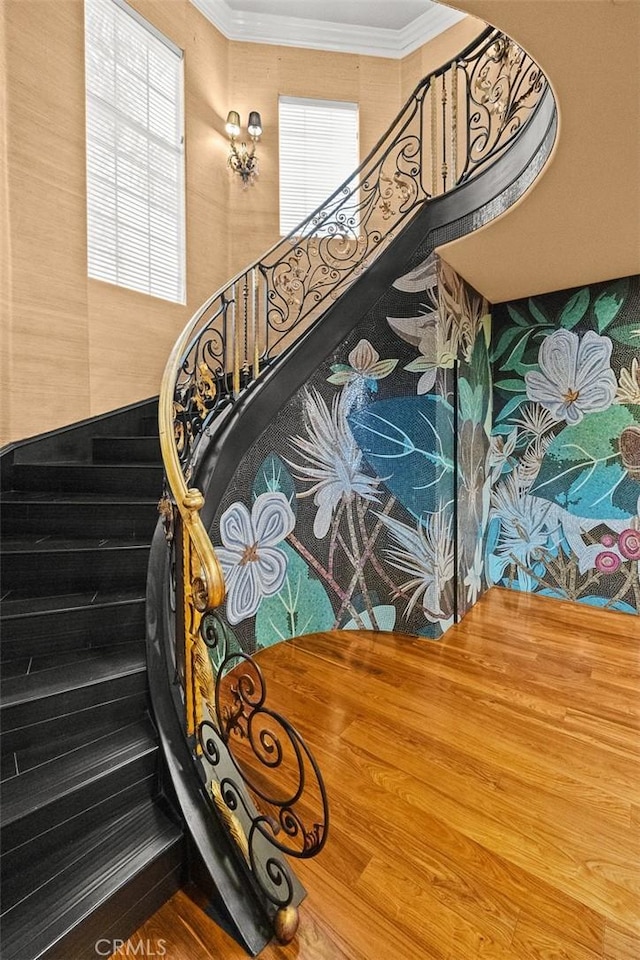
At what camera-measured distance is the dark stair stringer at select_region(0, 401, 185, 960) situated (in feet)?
4.03

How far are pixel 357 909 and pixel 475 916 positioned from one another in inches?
14.2

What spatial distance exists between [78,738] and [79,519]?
47.6 inches

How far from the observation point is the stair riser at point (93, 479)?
2.72 m

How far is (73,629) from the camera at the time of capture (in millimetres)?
1876

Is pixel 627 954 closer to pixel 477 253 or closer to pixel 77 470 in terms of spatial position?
pixel 77 470

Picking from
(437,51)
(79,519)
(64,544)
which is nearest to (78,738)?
(64,544)

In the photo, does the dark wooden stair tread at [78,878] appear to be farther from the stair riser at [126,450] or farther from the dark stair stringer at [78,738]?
the stair riser at [126,450]

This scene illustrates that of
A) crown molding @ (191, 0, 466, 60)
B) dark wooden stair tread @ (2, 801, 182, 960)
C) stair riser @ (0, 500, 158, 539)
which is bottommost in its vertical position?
dark wooden stair tread @ (2, 801, 182, 960)

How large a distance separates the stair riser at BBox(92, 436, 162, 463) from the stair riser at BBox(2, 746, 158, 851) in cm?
191

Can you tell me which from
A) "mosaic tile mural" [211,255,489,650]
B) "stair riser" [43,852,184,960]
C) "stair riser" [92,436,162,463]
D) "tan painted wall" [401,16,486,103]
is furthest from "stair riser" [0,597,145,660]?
"tan painted wall" [401,16,486,103]

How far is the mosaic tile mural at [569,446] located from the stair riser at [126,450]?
3.05 metres

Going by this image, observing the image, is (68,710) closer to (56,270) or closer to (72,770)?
(72,770)

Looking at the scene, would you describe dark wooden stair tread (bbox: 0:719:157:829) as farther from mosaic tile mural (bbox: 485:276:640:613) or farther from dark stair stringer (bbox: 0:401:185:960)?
mosaic tile mural (bbox: 485:276:640:613)

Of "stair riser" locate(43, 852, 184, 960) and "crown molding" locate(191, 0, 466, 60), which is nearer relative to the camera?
"stair riser" locate(43, 852, 184, 960)
